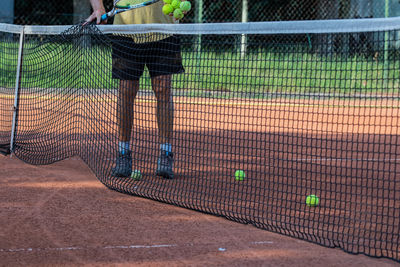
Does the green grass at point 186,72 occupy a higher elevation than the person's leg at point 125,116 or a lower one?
higher

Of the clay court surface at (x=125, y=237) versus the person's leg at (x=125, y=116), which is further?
the person's leg at (x=125, y=116)

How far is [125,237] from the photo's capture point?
307 cm

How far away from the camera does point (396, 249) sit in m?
2.91

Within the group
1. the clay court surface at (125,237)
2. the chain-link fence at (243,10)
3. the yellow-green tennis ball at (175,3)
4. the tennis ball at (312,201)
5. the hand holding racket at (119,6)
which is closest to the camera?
the clay court surface at (125,237)

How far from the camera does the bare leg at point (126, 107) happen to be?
15.2ft

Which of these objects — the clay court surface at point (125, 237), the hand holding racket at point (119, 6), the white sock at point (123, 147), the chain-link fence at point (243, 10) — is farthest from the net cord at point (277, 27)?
the chain-link fence at point (243, 10)

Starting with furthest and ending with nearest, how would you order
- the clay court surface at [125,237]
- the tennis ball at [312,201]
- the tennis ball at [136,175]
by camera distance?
the tennis ball at [136,175]
the tennis ball at [312,201]
the clay court surface at [125,237]

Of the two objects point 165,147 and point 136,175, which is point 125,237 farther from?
point 165,147

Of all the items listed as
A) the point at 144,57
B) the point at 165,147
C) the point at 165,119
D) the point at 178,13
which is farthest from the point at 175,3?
the point at 165,147

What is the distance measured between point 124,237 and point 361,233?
4.08ft

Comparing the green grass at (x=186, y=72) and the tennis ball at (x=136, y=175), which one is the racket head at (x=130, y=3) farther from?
the tennis ball at (x=136, y=175)

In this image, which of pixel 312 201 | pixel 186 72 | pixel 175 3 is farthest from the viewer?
pixel 186 72

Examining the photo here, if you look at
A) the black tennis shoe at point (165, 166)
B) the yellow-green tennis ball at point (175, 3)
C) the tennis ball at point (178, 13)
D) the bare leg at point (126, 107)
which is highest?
the yellow-green tennis ball at point (175, 3)

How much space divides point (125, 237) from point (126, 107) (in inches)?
67.9
